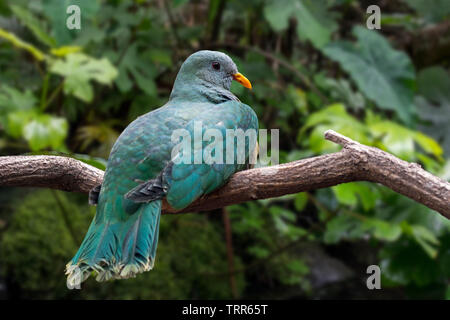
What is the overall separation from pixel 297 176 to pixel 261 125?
2.09 meters

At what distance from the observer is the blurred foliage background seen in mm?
3090

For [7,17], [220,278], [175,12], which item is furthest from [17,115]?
[175,12]

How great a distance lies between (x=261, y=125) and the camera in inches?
138

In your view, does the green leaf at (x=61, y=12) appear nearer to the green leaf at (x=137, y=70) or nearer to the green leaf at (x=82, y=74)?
the green leaf at (x=82, y=74)

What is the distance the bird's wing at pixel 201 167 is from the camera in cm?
135

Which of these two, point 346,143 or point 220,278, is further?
point 220,278

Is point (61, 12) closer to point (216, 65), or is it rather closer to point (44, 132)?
point (44, 132)

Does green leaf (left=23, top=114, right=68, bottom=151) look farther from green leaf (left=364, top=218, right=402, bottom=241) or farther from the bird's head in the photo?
green leaf (left=364, top=218, right=402, bottom=241)

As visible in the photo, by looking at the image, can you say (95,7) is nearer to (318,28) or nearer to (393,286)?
(318,28)

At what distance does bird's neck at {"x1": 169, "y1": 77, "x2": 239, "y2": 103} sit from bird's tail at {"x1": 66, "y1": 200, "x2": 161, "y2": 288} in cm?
43

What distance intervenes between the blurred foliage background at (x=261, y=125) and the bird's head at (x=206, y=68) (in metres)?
1.17

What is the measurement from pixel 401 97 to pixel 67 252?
2352mm

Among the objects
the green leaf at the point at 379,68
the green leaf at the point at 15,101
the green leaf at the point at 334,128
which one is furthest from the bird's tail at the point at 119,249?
the green leaf at the point at 379,68
